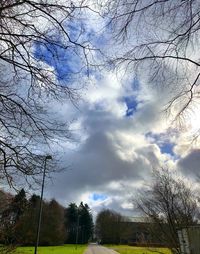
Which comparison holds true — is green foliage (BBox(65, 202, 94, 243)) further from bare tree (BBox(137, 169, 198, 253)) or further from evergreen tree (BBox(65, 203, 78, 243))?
bare tree (BBox(137, 169, 198, 253))

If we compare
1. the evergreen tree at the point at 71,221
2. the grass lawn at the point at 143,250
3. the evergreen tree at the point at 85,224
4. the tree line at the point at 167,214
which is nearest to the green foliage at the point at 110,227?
the evergreen tree at the point at 85,224

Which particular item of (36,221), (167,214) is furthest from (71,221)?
(167,214)

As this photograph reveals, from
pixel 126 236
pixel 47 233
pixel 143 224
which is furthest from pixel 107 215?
pixel 143 224

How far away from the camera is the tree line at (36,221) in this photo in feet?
41.4

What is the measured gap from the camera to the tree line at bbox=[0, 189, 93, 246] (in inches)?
497

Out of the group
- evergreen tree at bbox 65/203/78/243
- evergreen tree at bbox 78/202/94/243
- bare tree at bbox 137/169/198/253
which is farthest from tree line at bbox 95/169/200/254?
evergreen tree at bbox 78/202/94/243

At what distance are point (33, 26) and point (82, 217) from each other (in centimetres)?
12396

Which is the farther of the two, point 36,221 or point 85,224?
point 85,224

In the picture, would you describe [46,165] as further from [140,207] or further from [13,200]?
[140,207]

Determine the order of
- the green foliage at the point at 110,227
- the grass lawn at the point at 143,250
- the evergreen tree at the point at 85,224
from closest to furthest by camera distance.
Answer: the grass lawn at the point at 143,250 < the green foliage at the point at 110,227 < the evergreen tree at the point at 85,224

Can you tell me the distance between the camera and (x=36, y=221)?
58.5m

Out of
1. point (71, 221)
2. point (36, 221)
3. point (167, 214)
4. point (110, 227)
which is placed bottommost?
point (167, 214)

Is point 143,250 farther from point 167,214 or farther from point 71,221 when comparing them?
point 71,221

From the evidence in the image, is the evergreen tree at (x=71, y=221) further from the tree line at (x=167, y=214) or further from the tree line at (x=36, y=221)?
the tree line at (x=167, y=214)
